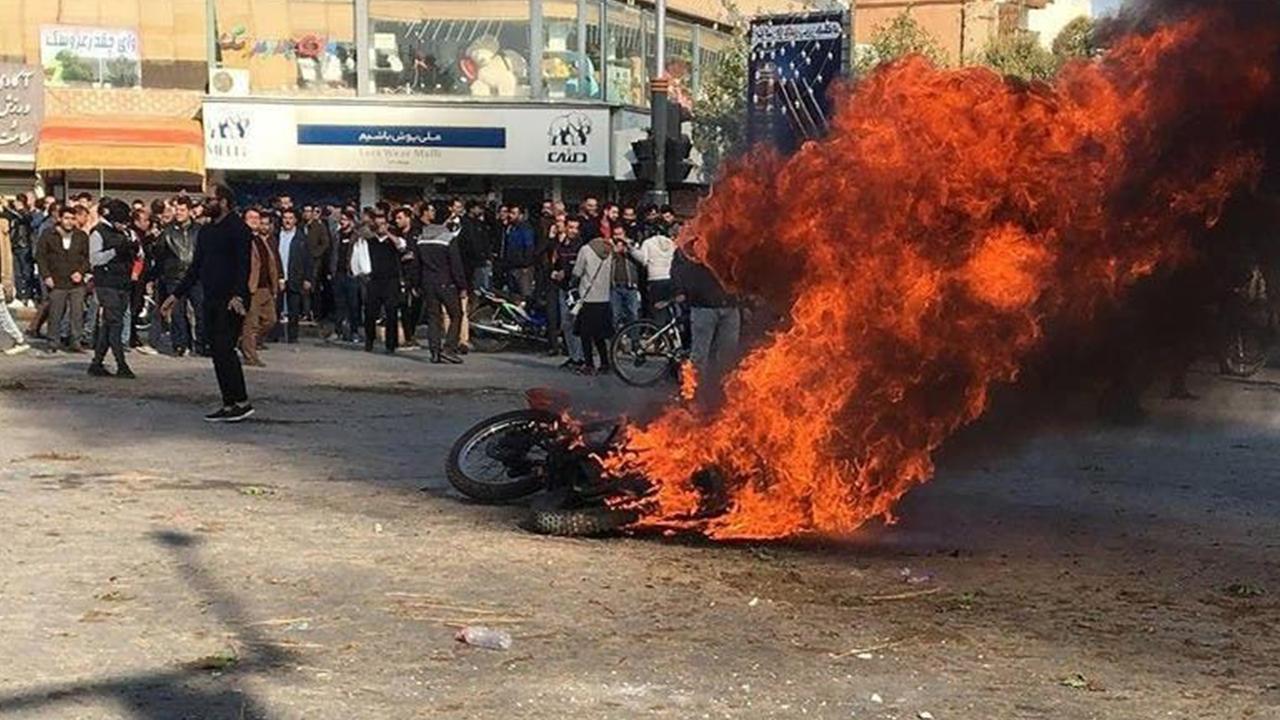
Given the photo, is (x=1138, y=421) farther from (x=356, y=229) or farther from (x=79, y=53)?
(x=79, y=53)

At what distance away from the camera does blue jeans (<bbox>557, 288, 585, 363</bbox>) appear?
19.9 metres

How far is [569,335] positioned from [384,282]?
8.90 ft

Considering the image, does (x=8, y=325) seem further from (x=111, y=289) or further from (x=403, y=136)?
(x=403, y=136)

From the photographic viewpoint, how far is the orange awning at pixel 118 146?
1359 inches

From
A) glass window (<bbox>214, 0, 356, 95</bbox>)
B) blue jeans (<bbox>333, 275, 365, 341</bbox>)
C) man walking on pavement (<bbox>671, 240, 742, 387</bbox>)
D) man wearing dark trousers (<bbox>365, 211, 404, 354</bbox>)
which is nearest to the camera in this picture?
man walking on pavement (<bbox>671, 240, 742, 387</bbox>)

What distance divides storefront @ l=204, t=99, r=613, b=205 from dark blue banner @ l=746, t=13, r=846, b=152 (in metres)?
17.1

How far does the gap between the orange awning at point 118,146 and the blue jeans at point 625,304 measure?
18004mm

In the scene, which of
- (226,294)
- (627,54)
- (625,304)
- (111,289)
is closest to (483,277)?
(625,304)

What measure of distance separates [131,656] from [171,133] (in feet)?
101

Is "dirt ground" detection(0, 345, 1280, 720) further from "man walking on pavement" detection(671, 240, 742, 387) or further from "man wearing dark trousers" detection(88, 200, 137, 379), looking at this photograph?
"man wearing dark trousers" detection(88, 200, 137, 379)

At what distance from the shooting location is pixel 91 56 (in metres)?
36.2

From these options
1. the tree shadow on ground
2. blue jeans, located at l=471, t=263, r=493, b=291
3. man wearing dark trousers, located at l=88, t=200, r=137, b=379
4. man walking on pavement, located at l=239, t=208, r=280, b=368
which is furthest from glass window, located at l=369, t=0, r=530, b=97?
the tree shadow on ground

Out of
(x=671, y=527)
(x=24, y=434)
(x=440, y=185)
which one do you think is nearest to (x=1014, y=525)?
(x=671, y=527)

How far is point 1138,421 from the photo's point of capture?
9336 millimetres
